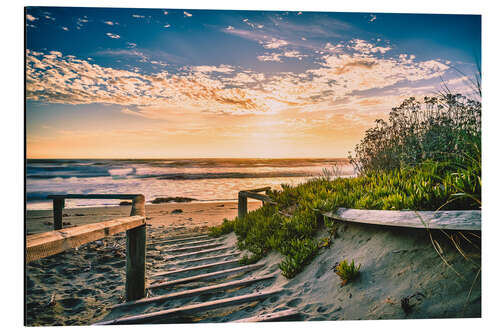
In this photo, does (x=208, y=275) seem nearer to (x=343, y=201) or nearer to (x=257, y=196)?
(x=343, y=201)

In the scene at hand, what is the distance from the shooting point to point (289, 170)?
14.5 meters

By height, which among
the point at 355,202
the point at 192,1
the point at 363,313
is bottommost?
the point at 363,313

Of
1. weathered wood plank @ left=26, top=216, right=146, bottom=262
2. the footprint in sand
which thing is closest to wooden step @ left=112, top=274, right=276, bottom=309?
the footprint in sand

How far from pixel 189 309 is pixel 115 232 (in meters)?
0.99

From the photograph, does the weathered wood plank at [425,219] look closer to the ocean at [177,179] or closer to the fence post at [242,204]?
the fence post at [242,204]

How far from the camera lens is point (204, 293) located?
2.85 metres

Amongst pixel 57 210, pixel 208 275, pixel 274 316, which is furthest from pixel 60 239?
pixel 57 210

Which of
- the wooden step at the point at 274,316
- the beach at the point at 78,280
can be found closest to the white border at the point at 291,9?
the wooden step at the point at 274,316

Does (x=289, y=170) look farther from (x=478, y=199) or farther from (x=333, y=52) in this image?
(x=478, y=199)

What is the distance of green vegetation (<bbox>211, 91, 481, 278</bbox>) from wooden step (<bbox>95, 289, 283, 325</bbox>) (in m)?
0.45
